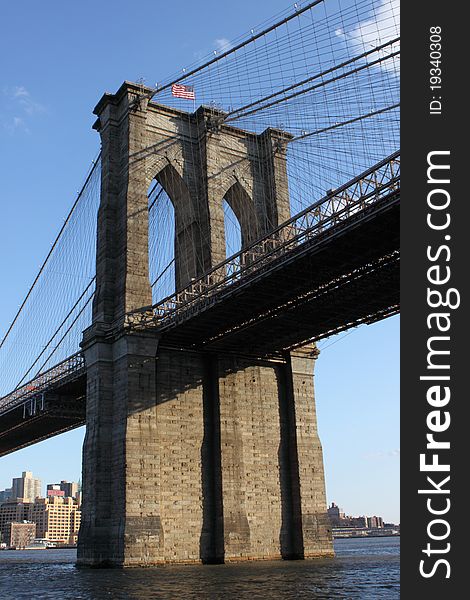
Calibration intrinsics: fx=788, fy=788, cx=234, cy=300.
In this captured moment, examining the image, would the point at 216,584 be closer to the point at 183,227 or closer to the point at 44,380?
the point at 183,227

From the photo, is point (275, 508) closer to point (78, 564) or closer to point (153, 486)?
point (153, 486)

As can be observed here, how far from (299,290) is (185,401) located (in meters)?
10.2

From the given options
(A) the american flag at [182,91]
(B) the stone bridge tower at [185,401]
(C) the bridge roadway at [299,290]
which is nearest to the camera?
(C) the bridge roadway at [299,290]

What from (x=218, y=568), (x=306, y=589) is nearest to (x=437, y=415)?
(x=306, y=589)

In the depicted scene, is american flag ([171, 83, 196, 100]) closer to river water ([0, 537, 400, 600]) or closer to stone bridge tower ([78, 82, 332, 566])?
stone bridge tower ([78, 82, 332, 566])

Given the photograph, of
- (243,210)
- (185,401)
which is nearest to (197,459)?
(185,401)

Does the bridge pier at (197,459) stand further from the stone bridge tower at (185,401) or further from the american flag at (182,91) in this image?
the american flag at (182,91)

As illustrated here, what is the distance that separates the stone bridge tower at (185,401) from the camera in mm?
39312

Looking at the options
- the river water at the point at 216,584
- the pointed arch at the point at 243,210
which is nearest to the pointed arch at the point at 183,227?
the pointed arch at the point at 243,210

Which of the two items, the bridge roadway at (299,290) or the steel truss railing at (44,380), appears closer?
the bridge roadway at (299,290)

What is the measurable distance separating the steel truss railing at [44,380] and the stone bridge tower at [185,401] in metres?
5.83

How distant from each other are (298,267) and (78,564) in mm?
18887

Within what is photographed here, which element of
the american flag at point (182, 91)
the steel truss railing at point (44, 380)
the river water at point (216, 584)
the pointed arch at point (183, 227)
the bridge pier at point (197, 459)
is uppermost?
the american flag at point (182, 91)

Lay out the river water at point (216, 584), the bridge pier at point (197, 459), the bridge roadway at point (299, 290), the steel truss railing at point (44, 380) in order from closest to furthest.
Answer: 1. the river water at point (216, 584)
2. the bridge roadway at point (299, 290)
3. the bridge pier at point (197, 459)
4. the steel truss railing at point (44, 380)
